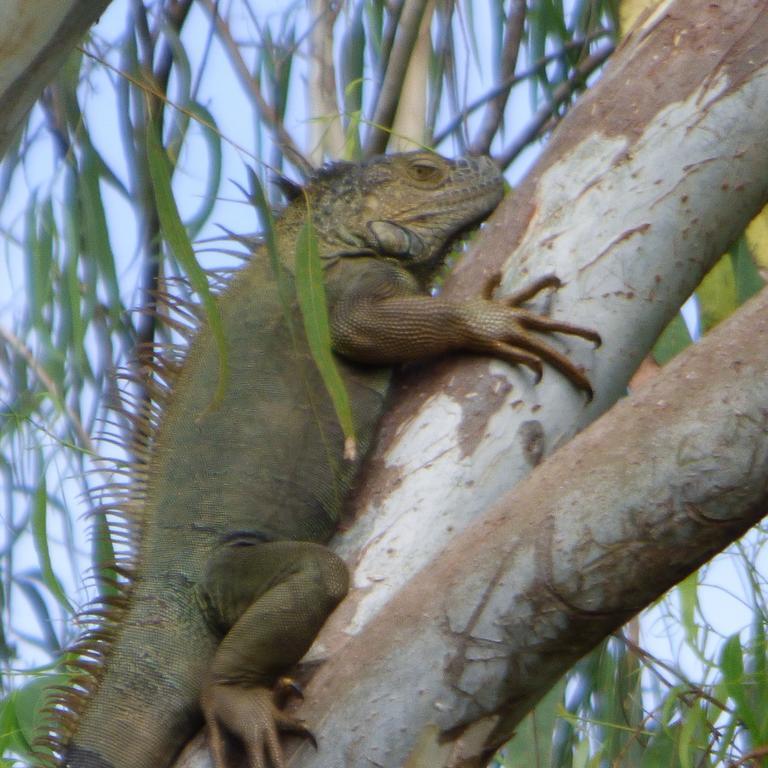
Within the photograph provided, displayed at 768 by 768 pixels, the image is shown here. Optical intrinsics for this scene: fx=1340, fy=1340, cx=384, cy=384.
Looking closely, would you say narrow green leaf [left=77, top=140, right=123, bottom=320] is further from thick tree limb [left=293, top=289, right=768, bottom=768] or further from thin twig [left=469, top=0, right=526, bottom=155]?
thin twig [left=469, top=0, right=526, bottom=155]

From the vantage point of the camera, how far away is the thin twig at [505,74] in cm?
299

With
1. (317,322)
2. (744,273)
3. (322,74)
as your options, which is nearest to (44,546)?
(317,322)

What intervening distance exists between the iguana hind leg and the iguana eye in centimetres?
97

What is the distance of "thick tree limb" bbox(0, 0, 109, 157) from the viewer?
1.04m

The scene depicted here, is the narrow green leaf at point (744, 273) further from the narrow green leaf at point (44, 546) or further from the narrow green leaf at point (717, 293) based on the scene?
the narrow green leaf at point (44, 546)

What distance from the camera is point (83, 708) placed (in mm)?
1890

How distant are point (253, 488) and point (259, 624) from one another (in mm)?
344

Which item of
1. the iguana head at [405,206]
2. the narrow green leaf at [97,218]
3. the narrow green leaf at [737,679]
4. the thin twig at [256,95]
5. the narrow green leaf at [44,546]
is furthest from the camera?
the thin twig at [256,95]

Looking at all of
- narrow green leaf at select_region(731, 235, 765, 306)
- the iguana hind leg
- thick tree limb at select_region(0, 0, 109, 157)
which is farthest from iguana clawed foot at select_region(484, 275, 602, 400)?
thick tree limb at select_region(0, 0, 109, 157)

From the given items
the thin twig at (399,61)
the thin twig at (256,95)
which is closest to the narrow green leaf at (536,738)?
the thin twig at (256,95)

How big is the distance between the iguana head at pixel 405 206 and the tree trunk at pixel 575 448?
50 cm

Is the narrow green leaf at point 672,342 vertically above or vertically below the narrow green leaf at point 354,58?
below

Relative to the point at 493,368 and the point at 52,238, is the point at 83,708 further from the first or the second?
the point at 52,238

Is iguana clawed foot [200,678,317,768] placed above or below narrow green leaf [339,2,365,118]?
below
